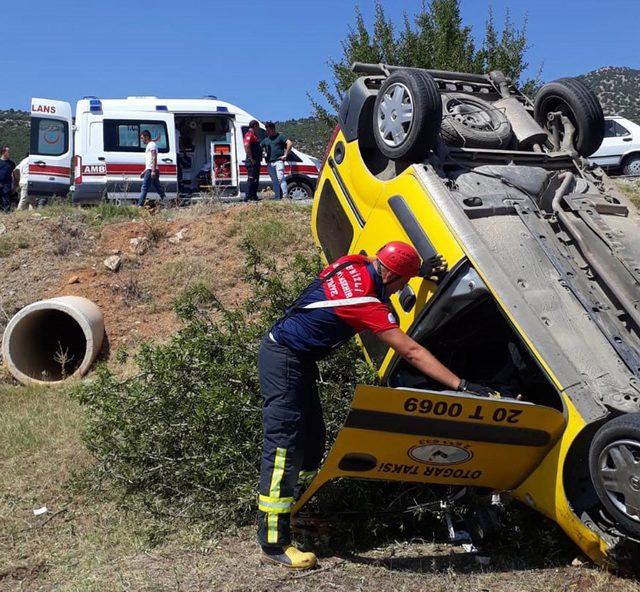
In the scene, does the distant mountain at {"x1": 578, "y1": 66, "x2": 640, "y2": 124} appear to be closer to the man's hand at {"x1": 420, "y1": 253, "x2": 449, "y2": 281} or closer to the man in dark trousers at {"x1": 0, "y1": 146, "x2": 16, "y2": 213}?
the man in dark trousers at {"x1": 0, "y1": 146, "x2": 16, "y2": 213}

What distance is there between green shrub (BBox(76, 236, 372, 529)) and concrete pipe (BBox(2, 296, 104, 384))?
115 inches

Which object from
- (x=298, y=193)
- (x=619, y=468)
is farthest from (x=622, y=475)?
(x=298, y=193)

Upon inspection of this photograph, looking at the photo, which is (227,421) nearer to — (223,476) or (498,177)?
(223,476)

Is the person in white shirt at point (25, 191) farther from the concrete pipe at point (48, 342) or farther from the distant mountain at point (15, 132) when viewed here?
the distant mountain at point (15, 132)

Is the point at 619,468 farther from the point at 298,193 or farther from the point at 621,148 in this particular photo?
the point at 621,148

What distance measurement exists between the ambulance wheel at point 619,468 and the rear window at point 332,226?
8.23 feet

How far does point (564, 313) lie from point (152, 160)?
11.0m

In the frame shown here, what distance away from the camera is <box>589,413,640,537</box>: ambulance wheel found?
10.4 feet

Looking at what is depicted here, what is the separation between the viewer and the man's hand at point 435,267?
13.7 feet

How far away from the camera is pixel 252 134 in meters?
13.9

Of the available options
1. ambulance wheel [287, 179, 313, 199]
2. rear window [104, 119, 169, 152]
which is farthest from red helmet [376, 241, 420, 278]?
rear window [104, 119, 169, 152]

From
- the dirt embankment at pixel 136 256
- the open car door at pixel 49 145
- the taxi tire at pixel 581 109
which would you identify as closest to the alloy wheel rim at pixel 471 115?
the taxi tire at pixel 581 109

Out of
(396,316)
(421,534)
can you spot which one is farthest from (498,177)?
(421,534)

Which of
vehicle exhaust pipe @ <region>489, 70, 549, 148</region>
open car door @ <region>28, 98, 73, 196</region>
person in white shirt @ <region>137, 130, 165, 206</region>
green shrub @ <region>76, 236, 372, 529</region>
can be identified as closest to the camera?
green shrub @ <region>76, 236, 372, 529</region>
